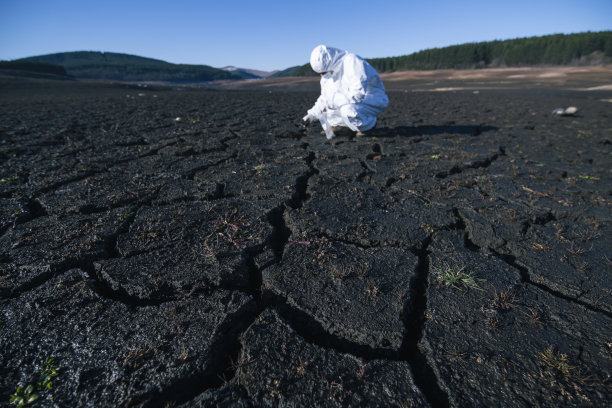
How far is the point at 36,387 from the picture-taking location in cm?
105

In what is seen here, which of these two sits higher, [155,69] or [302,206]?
[155,69]

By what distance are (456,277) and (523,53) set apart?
2122 inches

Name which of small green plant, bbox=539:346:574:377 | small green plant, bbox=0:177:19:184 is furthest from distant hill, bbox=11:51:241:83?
small green plant, bbox=539:346:574:377

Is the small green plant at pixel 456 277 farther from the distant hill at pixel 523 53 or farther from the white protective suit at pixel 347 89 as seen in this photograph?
the distant hill at pixel 523 53

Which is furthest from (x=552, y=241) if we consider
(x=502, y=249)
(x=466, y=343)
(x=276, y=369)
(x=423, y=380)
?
(x=276, y=369)

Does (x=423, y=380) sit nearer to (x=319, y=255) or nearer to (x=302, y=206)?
(x=319, y=255)

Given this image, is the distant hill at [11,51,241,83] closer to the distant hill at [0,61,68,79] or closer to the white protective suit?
the distant hill at [0,61,68,79]

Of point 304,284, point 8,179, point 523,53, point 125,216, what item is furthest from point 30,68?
point 523,53

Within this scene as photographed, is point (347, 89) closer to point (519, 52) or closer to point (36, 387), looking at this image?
point (36, 387)

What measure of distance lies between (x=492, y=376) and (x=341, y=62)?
467cm

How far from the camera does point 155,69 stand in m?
57.4

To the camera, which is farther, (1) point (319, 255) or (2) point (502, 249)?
(2) point (502, 249)

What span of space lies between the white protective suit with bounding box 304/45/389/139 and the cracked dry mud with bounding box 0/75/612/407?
1.66 meters

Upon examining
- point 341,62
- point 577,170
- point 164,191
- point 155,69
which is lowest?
point 577,170
